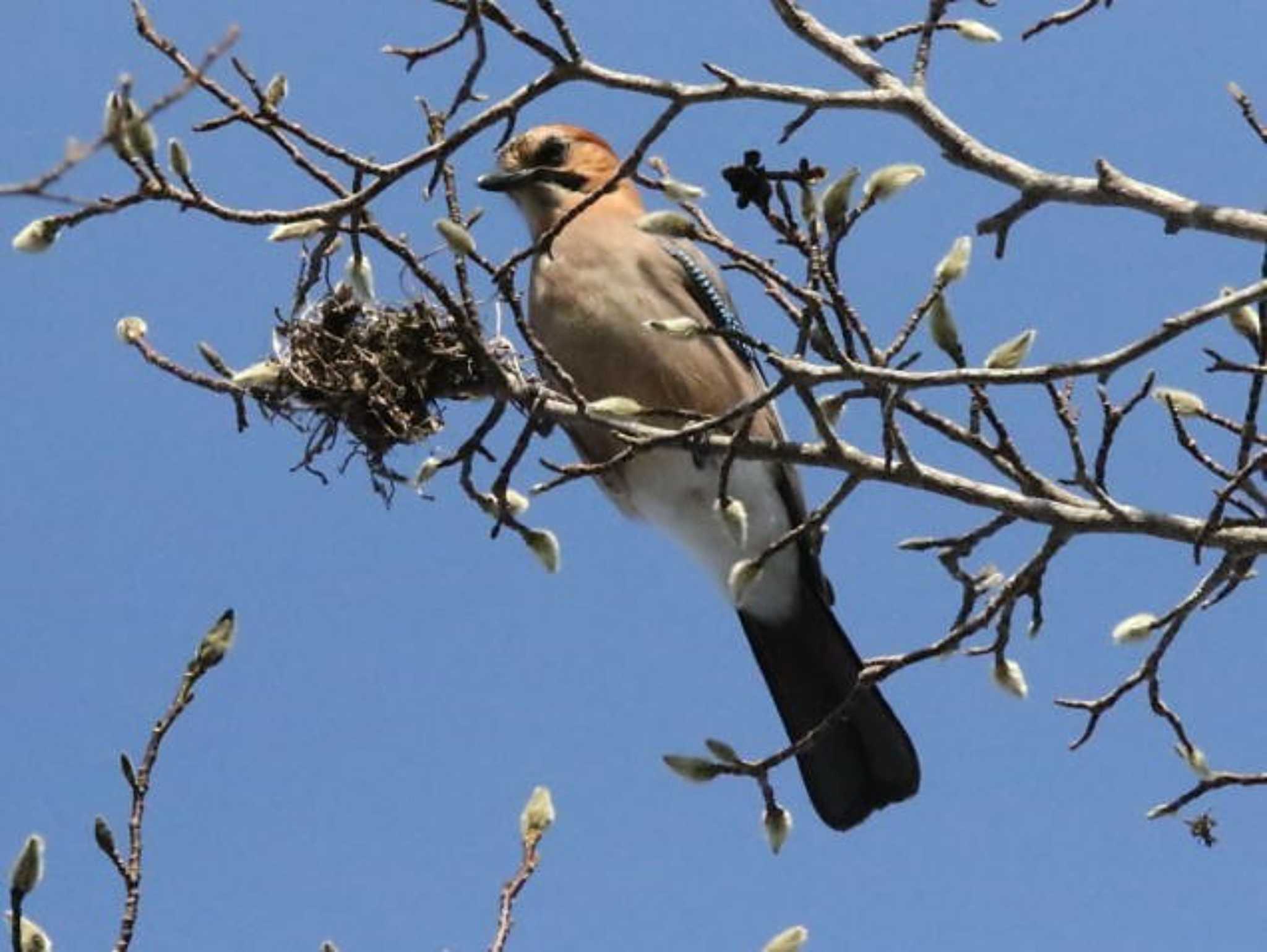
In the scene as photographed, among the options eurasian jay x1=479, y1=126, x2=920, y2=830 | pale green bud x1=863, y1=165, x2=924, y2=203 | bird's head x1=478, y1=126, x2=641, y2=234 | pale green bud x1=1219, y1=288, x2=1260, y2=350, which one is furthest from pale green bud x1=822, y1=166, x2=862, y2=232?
bird's head x1=478, y1=126, x2=641, y2=234

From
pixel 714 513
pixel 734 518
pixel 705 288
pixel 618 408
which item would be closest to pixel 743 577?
pixel 734 518

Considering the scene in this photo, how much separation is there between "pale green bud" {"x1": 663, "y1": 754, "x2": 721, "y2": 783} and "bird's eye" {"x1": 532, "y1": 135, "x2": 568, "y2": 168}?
2.84 m

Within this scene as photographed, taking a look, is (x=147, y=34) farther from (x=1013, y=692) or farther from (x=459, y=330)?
(x=1013, y=692)

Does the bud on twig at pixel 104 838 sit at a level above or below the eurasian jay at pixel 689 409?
below

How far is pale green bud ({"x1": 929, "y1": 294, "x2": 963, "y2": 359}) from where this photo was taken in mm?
4414

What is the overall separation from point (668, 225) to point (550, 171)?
102 inches

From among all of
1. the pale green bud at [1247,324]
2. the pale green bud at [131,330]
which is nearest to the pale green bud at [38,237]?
the pale green bud at [131,330]

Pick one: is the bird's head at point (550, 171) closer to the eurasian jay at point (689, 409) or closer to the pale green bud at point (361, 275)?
the eurasian jay at point (689, 409)

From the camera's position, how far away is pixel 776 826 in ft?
16.8

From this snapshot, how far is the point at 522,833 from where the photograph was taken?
4152mm

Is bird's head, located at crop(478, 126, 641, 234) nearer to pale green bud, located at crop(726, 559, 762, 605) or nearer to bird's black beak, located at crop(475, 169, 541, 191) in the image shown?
bird's black beak, located at crop(475, 169, 541, 191)

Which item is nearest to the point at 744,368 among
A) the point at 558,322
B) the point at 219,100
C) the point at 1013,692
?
the point at 558,322

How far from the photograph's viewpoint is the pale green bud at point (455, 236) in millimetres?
4430

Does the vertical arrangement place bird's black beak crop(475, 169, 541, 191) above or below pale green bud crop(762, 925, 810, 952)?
above
